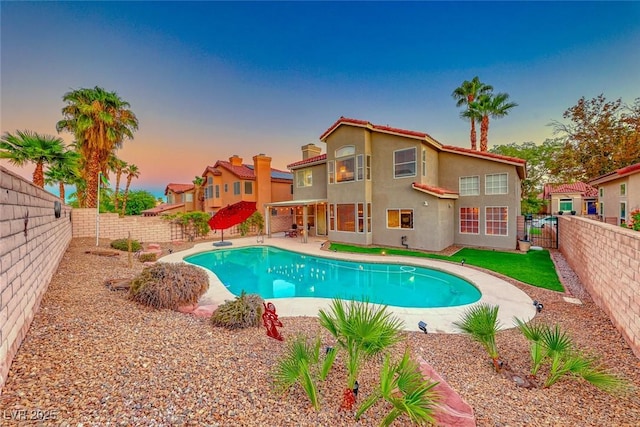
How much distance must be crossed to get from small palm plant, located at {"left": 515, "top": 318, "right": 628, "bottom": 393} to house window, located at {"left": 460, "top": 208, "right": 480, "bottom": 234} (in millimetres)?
13065

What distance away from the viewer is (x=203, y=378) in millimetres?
3412

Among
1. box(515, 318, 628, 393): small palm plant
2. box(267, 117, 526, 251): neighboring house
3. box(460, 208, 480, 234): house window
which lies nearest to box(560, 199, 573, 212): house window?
box(267, 117, 526, 251): neighboring house

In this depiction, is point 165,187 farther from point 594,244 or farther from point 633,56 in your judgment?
point 633,56

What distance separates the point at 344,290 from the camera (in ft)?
34.1

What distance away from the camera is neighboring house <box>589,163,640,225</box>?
470 inches

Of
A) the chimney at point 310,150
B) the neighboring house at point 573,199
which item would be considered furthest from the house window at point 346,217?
the neighboring house at point 573,199

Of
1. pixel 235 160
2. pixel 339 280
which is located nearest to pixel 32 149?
pixel 339 280

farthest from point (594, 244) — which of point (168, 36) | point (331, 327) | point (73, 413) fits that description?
point (168, 36)

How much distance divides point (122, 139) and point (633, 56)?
120 ft

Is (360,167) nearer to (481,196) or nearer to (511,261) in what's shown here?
(481,196)

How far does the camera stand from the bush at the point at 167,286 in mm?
6047

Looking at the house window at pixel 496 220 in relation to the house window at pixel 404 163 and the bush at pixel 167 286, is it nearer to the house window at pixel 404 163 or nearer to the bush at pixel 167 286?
the house window at pixel 404 163

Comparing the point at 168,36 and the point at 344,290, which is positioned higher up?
the point at 168,36

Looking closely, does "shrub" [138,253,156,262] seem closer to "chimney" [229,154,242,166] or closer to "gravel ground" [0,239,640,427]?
"gravel ground" [0,239,640,427]
